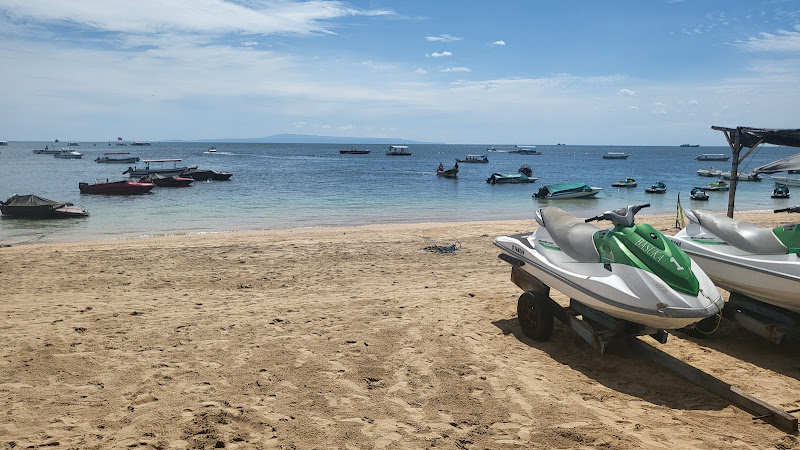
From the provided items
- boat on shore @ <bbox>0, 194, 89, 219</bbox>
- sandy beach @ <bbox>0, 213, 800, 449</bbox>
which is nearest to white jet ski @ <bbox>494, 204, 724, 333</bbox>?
sandy beach @ <bbox>0, 213, 800, 449</bbox>

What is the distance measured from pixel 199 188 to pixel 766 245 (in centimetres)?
3750

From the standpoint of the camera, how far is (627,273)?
15.4 feet

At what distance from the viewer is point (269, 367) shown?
16.4ft

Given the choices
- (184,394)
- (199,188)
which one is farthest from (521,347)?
(199,188)

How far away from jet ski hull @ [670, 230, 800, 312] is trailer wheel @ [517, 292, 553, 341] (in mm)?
2000

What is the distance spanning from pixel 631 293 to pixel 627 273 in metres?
0.25

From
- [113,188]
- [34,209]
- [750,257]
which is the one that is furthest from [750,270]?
[113,188]

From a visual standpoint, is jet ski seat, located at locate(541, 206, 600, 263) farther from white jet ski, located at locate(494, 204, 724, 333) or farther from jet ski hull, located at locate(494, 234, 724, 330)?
jet ski hull, located at locate(494, 234, 724, 330)

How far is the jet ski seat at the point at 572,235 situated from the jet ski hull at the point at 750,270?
1.46m

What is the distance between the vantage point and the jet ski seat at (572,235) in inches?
209

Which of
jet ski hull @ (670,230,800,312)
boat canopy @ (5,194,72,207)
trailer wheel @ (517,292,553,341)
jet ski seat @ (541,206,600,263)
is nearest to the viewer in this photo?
jet ski hull @ (670,230,800,312)

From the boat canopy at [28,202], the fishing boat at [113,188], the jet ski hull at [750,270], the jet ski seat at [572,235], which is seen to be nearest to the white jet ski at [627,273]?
the jet ski seat at [572,235]

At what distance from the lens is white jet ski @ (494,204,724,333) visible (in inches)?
172

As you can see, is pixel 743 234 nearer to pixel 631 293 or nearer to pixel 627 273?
pixel 627 273
